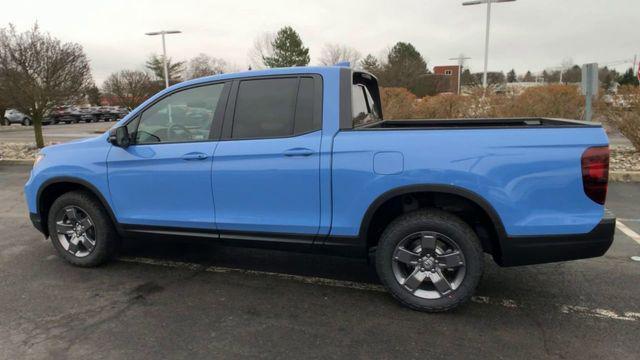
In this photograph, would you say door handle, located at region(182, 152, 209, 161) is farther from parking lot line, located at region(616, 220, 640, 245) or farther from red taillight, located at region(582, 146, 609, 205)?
parking lot line, located at region(616, 220, 640, 245)

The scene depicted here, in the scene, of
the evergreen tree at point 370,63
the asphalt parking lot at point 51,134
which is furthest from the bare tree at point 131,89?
the evergreen tree at point 370,63

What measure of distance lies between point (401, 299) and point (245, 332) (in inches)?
46.8

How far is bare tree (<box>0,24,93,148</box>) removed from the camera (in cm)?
1343

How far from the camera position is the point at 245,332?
3.27 metres

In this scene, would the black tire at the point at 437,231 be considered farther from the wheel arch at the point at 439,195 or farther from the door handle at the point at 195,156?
the door handle at the point at 195,156

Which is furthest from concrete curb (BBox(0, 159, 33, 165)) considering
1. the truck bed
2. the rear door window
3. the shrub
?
the shrub

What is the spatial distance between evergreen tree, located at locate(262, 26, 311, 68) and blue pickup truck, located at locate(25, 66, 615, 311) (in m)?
41.5

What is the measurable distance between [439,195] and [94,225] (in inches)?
126

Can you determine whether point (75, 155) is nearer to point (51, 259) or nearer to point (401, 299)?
point (51, 259)

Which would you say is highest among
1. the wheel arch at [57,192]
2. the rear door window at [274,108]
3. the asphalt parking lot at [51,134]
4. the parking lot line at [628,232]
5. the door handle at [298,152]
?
the rear door window at [274,108]

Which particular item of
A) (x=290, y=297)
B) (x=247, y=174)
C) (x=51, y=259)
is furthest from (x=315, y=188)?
(x=51, y=259)

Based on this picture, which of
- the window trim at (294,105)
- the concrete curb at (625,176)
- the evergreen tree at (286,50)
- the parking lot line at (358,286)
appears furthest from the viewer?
the evergreen tree at (286,50)

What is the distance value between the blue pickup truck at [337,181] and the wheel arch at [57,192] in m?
0.02

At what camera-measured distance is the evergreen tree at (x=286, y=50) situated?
147 ft
